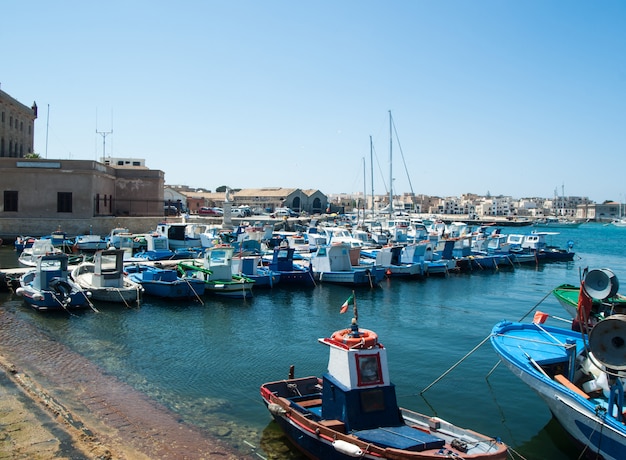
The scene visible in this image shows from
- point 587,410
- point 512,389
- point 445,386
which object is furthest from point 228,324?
point 587,410

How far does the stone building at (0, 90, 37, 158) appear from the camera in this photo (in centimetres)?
5612

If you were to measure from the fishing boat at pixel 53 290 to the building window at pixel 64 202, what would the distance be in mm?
28251

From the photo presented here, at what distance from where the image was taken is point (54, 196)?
48.9m

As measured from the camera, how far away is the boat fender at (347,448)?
879 centimetres

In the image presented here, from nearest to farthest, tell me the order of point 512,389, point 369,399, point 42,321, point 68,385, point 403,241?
point 369,399, point 68,385, point 512,389, point 42,321, point 403,241

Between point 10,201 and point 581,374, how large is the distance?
160 feet

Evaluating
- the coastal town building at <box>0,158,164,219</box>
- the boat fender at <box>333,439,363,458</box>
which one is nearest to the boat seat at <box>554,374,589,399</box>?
the boat fender at <box>333,439,363,458</box>

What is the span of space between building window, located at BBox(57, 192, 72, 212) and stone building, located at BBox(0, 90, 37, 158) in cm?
1201

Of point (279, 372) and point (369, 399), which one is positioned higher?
point (369, 399)

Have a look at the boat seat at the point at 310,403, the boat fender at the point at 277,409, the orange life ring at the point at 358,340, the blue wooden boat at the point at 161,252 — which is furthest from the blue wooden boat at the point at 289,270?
the orange life ring at the point at 358,340

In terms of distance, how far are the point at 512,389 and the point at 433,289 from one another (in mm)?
17747

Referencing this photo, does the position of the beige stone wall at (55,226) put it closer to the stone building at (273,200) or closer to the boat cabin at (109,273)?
the boat cabin at (109,273)

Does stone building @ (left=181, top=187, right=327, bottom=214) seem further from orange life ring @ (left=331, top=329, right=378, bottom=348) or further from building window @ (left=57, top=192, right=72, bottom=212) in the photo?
orange life ring @ (left=331, top=329, right=378, bottom=348)

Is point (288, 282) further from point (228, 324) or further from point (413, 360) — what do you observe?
point (413, 360)
